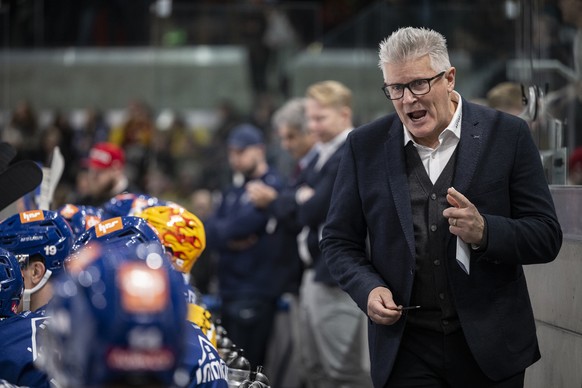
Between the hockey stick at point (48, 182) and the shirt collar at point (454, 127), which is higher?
the shirt collar at point (454, 127)

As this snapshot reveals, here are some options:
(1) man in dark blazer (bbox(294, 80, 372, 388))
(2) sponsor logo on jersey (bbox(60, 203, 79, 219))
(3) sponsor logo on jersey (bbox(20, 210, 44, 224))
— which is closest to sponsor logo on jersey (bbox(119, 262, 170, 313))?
(3) sponsor logo on jersey (bbox(20, 210, 44, 224))

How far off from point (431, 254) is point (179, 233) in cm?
137

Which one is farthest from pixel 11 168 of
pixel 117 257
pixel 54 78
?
pixel 54 78

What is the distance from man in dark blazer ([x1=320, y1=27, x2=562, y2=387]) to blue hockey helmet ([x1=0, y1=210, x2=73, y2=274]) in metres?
1.22

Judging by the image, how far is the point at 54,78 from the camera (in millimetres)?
12953

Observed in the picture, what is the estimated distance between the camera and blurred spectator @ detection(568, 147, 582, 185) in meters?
4.86

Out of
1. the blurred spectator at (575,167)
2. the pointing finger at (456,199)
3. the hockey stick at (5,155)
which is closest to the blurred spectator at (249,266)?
the hockey stick at (5,155)

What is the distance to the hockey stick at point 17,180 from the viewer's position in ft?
16.4

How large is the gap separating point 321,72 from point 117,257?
313 inches

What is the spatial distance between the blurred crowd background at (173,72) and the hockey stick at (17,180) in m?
2.63

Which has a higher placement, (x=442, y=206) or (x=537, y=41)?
(x=537, y=41)

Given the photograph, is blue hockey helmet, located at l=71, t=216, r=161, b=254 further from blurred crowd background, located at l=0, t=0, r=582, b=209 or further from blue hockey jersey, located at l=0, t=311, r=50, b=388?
blurred crowd background, located at l=0, t=0, r=582, b=209

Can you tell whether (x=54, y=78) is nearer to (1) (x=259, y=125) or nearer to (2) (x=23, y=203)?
(1) (x=259, y=125)

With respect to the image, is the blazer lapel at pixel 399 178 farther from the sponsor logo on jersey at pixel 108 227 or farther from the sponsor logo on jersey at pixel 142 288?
the sponsor logo on jersey at pixel 142 288
